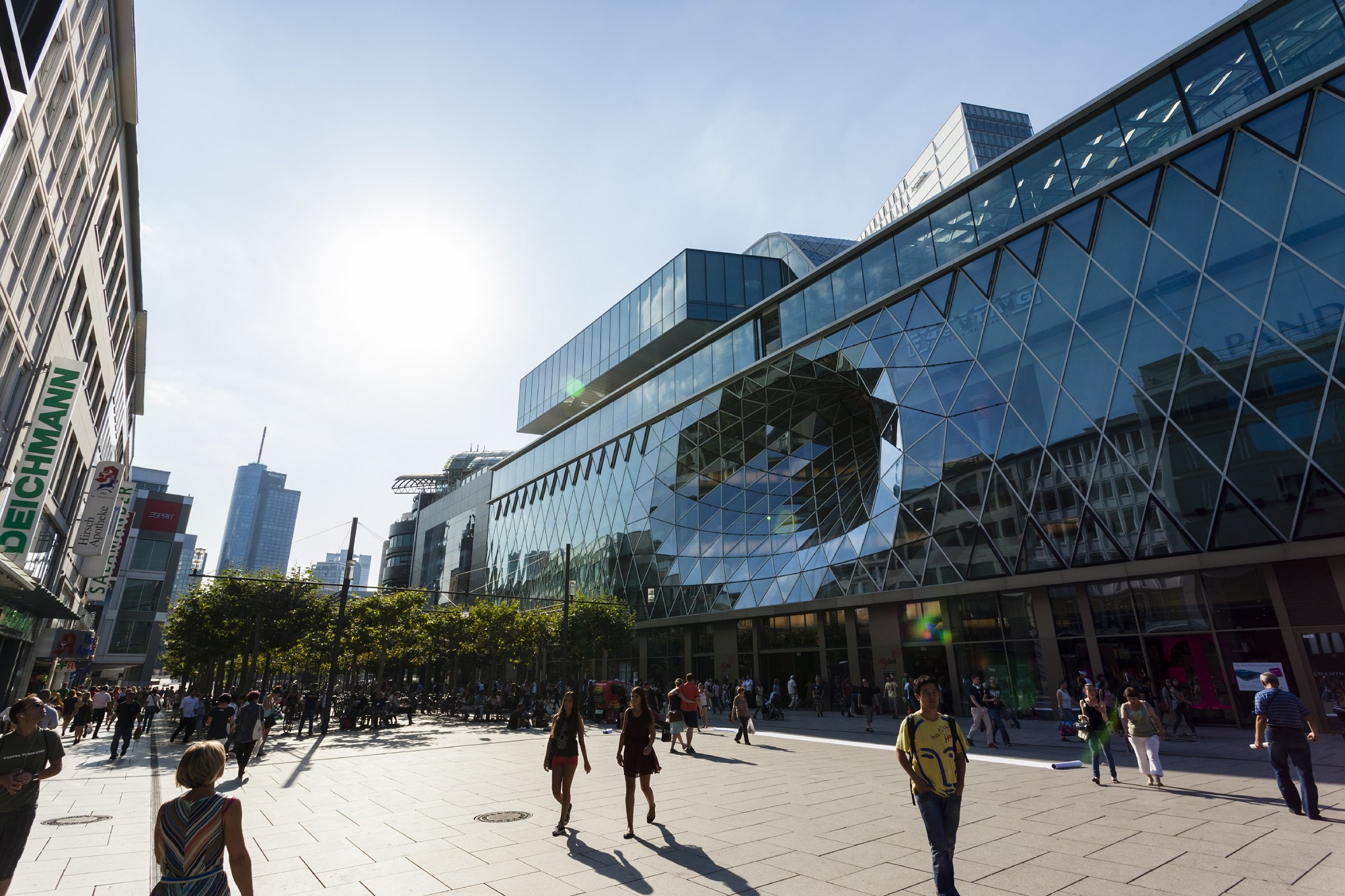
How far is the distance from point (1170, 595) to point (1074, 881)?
18.8 metres

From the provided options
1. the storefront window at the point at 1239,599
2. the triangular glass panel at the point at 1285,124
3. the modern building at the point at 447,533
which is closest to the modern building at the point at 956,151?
the modern building at the point at 447,533

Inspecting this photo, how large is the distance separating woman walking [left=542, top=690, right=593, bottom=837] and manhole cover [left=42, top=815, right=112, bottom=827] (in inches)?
280

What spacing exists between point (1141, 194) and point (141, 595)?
81593 mm

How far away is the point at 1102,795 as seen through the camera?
10070 millimetres

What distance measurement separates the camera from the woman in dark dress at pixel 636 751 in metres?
8.12

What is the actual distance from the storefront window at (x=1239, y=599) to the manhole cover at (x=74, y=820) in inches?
1058

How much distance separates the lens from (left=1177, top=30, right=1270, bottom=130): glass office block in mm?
20141

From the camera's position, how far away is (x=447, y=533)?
2958 inches

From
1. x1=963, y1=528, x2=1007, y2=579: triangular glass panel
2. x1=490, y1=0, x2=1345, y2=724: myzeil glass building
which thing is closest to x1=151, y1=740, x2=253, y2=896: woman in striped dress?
x1=490, y1=0, x2=1345, y2=724: myzeil glass building

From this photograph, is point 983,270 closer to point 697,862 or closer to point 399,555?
point 697,862

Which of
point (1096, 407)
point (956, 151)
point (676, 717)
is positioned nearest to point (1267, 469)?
point (1096, 407)

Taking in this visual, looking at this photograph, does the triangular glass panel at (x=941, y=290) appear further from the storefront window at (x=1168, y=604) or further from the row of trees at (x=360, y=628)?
the row of trees at (x=360, y=628)

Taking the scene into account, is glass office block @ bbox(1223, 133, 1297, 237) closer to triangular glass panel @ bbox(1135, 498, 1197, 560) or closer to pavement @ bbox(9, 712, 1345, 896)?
triangular glass panel @ bbox(1135, 498, 1197, 560)

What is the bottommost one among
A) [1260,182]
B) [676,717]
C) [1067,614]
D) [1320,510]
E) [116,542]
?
[676,717]
